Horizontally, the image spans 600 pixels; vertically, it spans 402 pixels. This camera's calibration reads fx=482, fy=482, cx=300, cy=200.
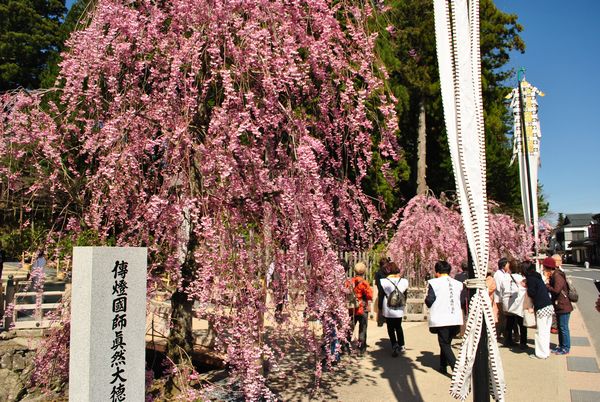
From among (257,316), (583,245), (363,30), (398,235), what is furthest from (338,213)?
(583,245)

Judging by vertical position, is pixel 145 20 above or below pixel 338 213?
above

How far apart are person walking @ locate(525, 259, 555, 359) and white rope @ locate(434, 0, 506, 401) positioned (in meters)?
5.04

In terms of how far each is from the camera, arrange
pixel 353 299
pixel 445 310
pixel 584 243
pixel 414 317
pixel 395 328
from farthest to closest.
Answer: pixel 584 243
pixel 414 317
pixel 395 328
pixel 353 299
pixel 445 310

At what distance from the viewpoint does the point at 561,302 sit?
8305 millimetres

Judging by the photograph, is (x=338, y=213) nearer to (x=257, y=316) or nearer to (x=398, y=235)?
(x=257, y=316)

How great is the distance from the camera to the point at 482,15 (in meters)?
24.6

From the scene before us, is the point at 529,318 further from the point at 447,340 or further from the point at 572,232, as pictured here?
the point at 572,232

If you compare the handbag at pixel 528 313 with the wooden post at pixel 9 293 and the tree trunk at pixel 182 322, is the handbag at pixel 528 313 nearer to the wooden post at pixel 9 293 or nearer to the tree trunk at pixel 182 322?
the tree trunk at pixel 182 322

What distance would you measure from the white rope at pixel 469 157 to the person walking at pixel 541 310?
504cm

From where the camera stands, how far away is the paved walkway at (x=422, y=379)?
6219 mm

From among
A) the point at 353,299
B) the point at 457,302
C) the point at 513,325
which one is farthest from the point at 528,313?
the point at 353,299

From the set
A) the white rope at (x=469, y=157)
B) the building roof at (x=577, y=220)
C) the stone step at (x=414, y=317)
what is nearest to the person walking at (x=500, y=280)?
the stone step at (x=414, y=317)

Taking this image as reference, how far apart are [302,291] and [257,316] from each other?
52 cm

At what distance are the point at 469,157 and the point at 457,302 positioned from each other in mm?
3857
